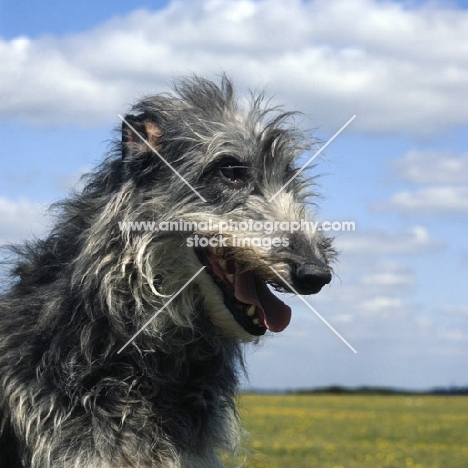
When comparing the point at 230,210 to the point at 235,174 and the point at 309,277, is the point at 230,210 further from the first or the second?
the point at 309,277

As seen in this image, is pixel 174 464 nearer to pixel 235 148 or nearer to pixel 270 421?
pixel 235 148

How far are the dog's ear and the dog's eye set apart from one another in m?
0.52

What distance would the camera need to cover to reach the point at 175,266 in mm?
5586

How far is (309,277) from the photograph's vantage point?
507 centimetres

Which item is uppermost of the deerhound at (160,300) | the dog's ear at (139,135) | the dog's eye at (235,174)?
the dog's ear at (139,135)

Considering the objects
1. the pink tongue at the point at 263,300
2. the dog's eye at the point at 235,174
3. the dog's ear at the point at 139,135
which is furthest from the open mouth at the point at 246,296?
the dog's ear at the point at 139,135

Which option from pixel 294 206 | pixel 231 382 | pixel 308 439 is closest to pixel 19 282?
pixel 231 382

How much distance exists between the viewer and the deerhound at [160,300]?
17.8ft

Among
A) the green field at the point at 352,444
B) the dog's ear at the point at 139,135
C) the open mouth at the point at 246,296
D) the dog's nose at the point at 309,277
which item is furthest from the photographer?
the green field at the point at 352,444

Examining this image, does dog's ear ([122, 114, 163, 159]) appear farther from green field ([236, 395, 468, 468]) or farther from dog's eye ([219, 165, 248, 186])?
green field ([236, 395, 468, 468])

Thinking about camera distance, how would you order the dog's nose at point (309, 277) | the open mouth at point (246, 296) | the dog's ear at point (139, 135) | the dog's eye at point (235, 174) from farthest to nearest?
the dog's ear at point (139, 135), the dog's eye at point (235, 174), the open mouth at point (246, 296), the dog's nose at point (309, 277)

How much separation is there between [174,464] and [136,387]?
0.56 meters

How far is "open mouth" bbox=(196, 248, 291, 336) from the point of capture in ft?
17.6

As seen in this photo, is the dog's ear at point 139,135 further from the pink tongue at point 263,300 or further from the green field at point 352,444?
the green field at point 352,444
